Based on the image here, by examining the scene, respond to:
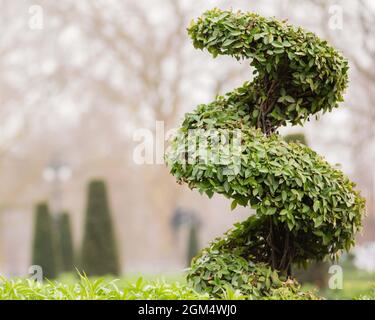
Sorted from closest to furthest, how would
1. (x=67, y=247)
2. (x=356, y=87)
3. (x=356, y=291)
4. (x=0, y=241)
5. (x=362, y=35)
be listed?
1. (x=356, y=291)
2. (x=67, y=247)
3. (x=362, y=35)
4. (x=356, y=87)
5. (x=0, y=241)

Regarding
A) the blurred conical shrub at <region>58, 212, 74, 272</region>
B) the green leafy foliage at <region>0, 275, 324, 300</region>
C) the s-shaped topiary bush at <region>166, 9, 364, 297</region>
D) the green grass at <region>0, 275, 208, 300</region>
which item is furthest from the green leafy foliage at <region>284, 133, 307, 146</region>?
the blurred conical shrub at <region>58, 212, 74, 272</region>

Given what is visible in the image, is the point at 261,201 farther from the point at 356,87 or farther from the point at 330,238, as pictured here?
the point at 356,87

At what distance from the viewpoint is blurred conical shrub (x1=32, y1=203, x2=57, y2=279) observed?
45.5 ft

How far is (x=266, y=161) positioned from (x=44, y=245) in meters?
10.2

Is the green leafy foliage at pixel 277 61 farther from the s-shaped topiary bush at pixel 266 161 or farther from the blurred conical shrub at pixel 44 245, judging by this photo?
the blurred conical shrub at pixel 44 245

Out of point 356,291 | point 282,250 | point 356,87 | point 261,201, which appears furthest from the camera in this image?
point 356,87

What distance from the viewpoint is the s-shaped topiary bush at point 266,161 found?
4727 mm

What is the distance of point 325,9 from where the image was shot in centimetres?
2022

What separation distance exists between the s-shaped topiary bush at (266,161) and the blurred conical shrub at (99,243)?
8319 millimetres

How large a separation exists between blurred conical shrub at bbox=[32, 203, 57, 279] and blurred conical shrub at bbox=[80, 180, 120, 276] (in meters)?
0.92

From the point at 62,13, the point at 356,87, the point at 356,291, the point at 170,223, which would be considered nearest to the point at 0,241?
the point at 170,223

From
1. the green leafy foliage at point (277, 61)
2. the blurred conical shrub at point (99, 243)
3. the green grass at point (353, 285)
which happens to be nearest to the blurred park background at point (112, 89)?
the green grass at point (353, 285)

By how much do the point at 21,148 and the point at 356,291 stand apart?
61.8 ft

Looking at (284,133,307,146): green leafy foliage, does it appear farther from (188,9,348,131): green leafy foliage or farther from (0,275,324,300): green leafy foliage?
(0,275,324,300): green leafy foliage
